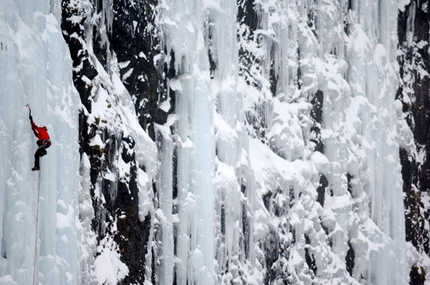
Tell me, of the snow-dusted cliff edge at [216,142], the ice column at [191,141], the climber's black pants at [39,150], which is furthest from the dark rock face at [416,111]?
the climber's black pants at [39,150]

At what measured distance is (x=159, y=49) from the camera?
49.5 ft

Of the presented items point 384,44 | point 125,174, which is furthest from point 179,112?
point 384,44

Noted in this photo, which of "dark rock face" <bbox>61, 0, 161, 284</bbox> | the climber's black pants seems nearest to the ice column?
"dark rock face" <bbox>61, 0, 161, 284</bbox>

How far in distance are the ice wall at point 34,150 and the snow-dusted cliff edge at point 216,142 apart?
0.03 m

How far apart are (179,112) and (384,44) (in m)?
9.22

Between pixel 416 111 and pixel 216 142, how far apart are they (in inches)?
373

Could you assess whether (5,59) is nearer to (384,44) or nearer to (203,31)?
(203,31)

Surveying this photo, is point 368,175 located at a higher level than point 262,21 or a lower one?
lower

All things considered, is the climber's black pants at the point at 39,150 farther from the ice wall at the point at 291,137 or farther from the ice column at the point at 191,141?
the ice column at the point at 191,141

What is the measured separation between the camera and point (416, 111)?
23.4 metres

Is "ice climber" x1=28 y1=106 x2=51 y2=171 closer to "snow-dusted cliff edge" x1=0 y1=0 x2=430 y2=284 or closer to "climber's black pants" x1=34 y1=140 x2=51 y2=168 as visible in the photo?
"climber's black pants" x1=34 y1=140 x2=51 y2=168

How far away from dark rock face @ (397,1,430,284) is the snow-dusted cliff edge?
61mm

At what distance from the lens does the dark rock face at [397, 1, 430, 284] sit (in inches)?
888

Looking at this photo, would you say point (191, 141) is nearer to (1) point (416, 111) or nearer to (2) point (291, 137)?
(2) point (291, 137)
